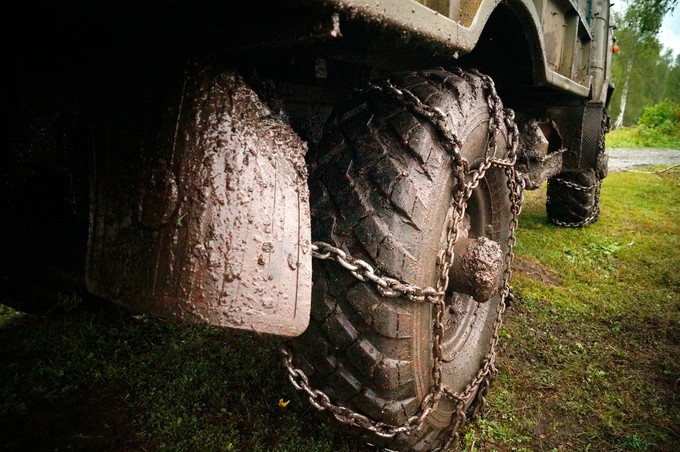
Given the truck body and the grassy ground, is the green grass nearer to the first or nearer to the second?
the grassy ground

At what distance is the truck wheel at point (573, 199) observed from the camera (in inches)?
154

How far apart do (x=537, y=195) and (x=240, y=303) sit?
582 centimetres

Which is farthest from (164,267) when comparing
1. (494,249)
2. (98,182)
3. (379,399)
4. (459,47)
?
(494,249)

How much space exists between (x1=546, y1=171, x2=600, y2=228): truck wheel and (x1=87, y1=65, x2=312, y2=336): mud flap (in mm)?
3729

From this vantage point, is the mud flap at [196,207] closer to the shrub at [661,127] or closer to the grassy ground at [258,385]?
the grassy ground at [258,385]

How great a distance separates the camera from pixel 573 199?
4.12 metres

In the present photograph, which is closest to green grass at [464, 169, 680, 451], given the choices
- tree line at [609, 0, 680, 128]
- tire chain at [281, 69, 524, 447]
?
tire chain at [281, 69, 524, 447]

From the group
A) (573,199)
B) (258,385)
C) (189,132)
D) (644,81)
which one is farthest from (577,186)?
(644,81)

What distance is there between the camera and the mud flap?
3.04 feet

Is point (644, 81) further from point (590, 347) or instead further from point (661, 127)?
point (590, 347)

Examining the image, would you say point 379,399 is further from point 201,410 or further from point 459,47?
point 459,47

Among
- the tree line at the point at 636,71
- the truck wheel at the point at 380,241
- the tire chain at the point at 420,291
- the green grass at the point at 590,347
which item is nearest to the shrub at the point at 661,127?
the tree line at the point at 636,71

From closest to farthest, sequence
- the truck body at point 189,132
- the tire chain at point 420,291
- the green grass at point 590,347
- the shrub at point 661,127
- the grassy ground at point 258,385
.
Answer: the truck body at point 189,132, the tire chain at point 420,291, the grassy ground at point 258,385, the green grass at point 590,347, the shrub at point 661,127

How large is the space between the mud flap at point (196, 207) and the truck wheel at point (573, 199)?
12.2ft
